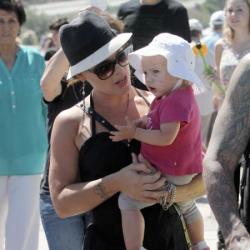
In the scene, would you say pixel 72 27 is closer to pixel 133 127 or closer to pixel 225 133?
pixel 133 127

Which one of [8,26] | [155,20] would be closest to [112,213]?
[8,26]

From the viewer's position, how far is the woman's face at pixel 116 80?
3.54 m

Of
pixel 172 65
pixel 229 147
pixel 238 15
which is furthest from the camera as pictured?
pixel 238 15

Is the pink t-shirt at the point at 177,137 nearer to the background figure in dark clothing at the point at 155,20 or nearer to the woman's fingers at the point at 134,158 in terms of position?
the woman's fingers at the point at 134,158

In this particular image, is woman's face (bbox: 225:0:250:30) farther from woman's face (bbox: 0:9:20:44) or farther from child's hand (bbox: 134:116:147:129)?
child's hand (bbox: 134:116:147:129)

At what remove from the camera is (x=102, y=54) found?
140 inches

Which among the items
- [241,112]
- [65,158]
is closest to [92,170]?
[65,158]

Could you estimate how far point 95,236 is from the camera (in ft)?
11.8

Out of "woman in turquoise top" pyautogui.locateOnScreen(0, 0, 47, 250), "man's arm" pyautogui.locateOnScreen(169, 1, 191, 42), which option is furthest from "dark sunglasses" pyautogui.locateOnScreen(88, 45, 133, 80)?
"man's arm" pyautogui.locateOnScreen(169, 1, 191, 42)

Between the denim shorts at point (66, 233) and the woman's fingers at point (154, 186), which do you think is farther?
the denim shorts at point (66, 233)

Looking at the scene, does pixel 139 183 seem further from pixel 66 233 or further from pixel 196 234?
pixel 66 233

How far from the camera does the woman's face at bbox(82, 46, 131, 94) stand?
3.54m

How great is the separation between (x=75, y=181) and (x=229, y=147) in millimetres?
883

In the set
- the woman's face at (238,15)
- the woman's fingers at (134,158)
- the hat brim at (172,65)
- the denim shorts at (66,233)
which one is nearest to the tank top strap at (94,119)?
the woman's fingers at (134,158)
